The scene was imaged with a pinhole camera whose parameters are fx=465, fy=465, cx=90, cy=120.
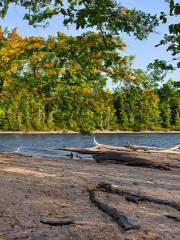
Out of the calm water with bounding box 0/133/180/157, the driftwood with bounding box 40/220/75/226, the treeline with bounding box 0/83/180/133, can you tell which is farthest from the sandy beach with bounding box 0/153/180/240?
the calm water with bounding box 0/133/180/157

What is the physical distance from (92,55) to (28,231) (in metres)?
3.71

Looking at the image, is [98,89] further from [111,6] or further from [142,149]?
[142,149]

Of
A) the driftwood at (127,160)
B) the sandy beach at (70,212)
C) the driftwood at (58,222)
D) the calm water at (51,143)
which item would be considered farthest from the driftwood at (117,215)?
the calm water at (51,143)

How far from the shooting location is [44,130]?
472 feet

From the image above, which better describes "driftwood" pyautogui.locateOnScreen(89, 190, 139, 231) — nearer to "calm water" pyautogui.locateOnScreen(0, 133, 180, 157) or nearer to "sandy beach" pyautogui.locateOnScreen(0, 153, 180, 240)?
"sandy beach" pyautogui.locateOnScreen(0, 153, 180, 240)

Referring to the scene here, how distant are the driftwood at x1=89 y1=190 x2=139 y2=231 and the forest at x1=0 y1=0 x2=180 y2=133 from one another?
2.50m

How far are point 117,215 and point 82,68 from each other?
6220mm

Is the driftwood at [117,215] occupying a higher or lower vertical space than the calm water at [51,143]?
higher

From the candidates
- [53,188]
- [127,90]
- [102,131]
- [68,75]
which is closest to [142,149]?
[68,75]

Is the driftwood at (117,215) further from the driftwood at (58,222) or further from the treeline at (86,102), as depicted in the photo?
the treeline at (86,102)

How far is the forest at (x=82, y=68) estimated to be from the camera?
22.7ft

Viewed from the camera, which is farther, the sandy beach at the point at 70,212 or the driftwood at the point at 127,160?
A: the driftwood at the point at 127,160

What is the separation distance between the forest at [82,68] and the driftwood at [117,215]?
2500 mm

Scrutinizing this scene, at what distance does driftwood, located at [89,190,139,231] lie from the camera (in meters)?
9.36
